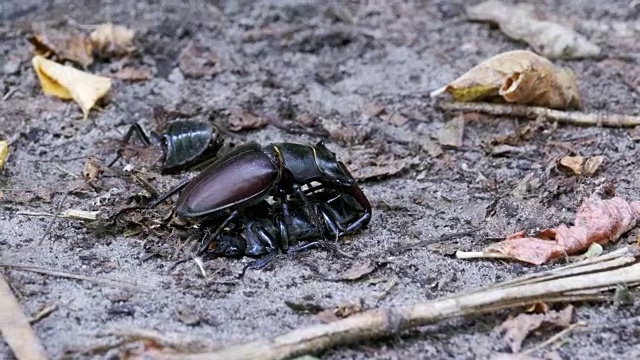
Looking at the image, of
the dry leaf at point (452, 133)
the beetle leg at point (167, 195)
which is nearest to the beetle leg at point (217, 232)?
the beetle leg at point (167, 195)

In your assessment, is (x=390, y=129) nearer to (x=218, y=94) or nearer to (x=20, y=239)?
(x=218, y=94)

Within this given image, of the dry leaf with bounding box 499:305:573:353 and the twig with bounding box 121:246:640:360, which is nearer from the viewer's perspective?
the twig with bounding box 121:246:640:360

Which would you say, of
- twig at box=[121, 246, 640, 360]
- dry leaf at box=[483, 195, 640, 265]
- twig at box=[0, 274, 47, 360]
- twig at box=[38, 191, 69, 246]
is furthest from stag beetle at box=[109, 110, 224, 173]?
twig at box=[121, 246, 640, 360]

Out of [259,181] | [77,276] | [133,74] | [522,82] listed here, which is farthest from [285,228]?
[133,74]

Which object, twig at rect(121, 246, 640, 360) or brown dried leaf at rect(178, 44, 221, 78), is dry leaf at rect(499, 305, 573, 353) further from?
brown dried leaf at rect(178, 44, 221, 78)

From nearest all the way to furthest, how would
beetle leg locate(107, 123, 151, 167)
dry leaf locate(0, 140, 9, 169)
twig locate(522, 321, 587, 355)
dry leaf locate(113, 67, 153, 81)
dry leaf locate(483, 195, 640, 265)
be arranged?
twig locate(522, 321, 587, 355) < dry leaf locate(483, 195, 640, 265) < dry leaf locate(0, 140, 9, 169) < beetle leg locate(107, 123, 151, 167) < dry leaf locate(113, 67, 153, 81)

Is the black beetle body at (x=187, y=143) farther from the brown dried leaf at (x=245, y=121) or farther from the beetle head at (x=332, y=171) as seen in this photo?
the beetle head at (x=332, y=171)

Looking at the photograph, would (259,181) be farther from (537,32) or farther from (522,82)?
(537,32)
